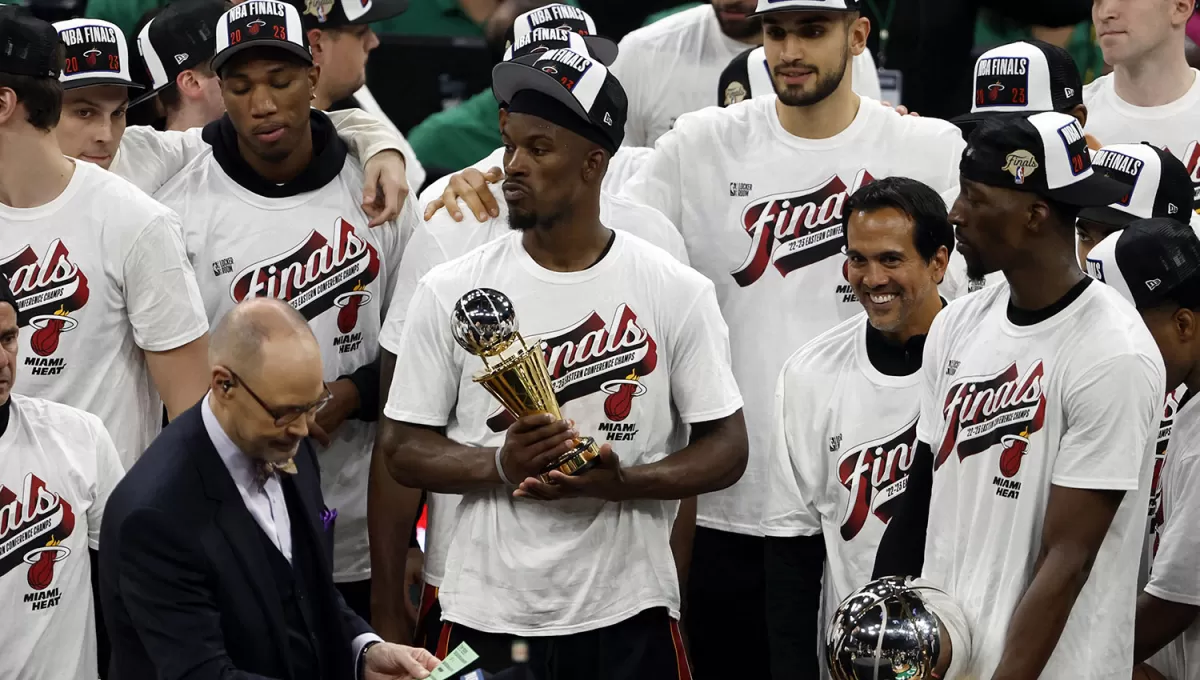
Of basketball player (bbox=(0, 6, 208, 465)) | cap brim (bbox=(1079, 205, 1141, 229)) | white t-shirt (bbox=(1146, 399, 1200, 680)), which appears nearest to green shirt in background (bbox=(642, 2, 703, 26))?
cap brim (bbox=(1079, 205, 1141, 229))

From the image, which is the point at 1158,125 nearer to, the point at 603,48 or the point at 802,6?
the point at 802,6

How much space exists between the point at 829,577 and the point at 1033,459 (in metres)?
1.03

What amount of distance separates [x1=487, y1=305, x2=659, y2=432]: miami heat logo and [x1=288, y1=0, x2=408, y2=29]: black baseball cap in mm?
2040

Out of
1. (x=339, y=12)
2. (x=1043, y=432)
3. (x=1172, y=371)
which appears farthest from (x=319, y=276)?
(x=1172, y=371)

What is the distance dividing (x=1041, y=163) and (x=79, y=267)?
2529 millimetres

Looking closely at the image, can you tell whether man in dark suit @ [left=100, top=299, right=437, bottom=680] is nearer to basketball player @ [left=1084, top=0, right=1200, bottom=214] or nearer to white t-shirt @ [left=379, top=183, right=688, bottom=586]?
white t-shirt @ [left=379, top=183, right=688, bottom=586]

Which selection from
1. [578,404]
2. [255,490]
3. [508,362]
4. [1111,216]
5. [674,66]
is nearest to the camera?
[255,490]

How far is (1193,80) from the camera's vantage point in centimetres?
567

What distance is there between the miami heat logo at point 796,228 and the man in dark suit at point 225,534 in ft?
5.74

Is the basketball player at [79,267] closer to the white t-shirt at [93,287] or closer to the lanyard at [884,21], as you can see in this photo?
the white t-shirt at [93,287]

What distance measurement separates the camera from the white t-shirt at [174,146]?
5.10m

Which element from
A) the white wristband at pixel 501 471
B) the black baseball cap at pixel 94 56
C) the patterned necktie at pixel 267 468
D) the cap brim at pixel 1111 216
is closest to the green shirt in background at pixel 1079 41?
the cap brim at pixel 1111 216

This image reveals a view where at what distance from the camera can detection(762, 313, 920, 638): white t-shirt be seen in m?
4.31

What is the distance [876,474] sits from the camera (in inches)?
170
